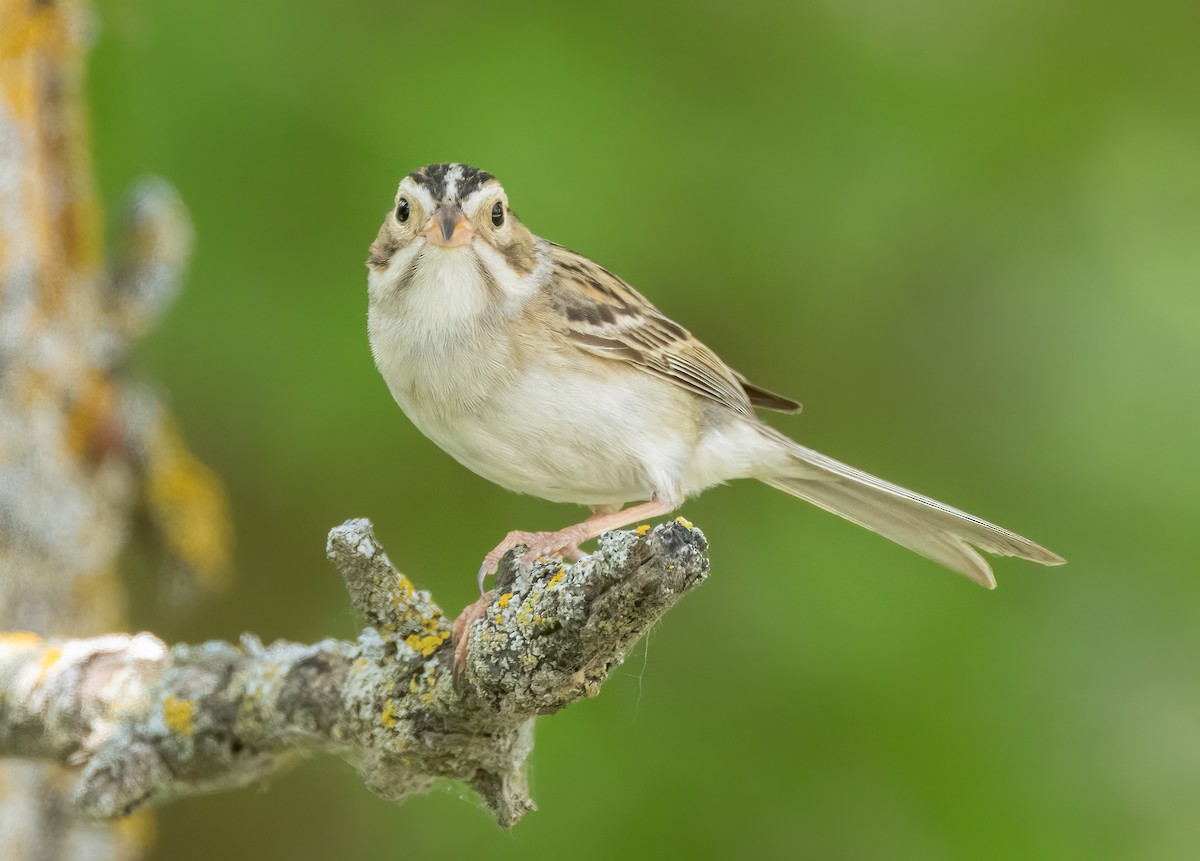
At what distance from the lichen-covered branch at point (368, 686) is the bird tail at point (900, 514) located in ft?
4.15

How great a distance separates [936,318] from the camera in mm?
4398

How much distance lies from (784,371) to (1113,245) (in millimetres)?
1062

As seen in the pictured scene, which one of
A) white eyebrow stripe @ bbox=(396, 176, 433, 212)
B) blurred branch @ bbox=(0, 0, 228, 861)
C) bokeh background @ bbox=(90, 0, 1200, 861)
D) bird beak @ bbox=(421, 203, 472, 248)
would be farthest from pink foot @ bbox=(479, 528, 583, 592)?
blurred branch @ bbox=(0, 0, 228, 861)

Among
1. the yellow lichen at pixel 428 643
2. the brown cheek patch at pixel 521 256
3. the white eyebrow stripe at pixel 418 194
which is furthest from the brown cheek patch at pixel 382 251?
the yellow lichen at pixel 428 643

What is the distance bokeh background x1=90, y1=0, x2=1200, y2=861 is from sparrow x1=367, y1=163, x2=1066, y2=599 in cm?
41

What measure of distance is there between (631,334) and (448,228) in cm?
67

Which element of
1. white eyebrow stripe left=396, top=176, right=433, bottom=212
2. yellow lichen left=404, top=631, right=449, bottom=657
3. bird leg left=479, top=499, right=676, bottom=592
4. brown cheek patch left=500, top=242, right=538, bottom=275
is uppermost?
white eyebrow stripe left=396, top=176, right=433, bottom=212

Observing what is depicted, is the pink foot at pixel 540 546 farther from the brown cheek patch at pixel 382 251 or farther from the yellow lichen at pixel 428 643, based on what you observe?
the brown cheek patch at pixel 382 251

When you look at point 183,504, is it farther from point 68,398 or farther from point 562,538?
point 562,538

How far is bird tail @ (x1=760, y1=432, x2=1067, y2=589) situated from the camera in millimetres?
3137

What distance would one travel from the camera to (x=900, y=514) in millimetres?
3512

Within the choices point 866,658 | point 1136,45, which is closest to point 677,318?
point 866,658

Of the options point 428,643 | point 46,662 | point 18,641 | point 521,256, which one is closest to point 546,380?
point 521,256

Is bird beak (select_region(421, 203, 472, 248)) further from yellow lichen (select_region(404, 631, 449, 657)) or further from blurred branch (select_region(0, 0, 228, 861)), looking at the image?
blurred branch (select_region(0, 0, 228, 861))
